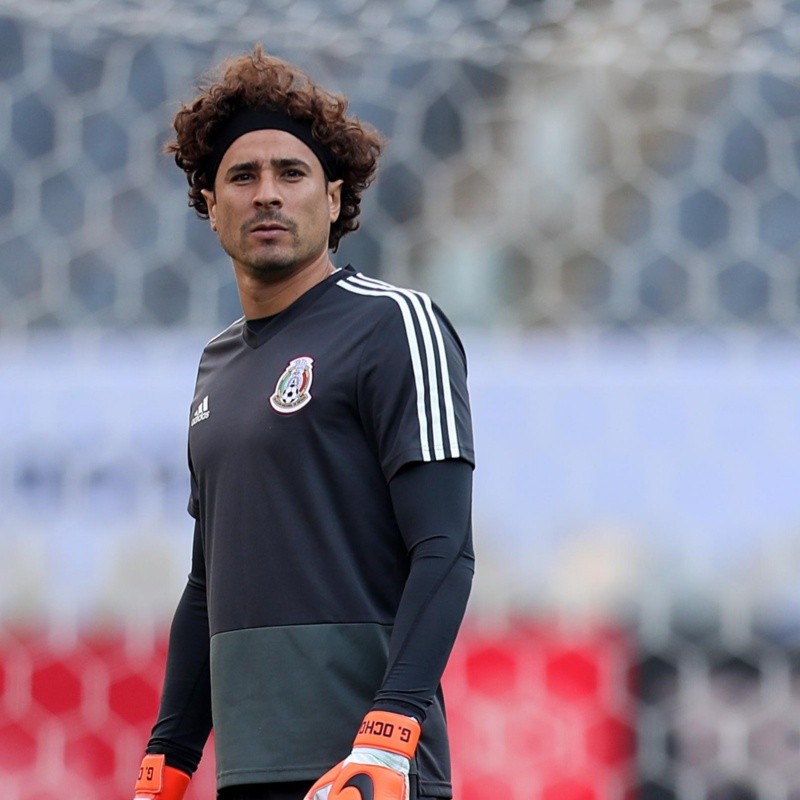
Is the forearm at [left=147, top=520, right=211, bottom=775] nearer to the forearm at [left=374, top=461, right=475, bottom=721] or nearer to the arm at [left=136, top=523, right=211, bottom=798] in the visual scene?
the arm at [left=136, top=523, right=211, bottom=798]

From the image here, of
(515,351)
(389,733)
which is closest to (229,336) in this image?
(389,733)

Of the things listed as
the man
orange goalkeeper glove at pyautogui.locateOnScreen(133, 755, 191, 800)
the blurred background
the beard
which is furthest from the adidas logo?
the blurred background

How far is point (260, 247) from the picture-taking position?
1.29m

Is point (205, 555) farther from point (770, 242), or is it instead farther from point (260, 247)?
point (770, 242)

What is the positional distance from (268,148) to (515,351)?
0.70 m

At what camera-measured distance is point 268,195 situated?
1.29m

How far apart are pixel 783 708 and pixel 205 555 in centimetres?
88

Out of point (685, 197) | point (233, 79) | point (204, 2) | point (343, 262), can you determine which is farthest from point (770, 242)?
point (233, 79)

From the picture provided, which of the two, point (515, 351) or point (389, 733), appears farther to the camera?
point (515, 351)

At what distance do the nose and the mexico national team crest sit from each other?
0.44 feet

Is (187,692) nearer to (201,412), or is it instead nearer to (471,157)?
(201,412)

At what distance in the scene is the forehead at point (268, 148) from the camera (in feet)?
4.34

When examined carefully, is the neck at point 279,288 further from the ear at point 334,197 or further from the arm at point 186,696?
Result: the arm at point 186,696

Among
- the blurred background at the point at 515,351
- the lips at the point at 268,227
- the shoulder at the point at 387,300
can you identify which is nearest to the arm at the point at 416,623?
the shoulder at the point at 387,300
